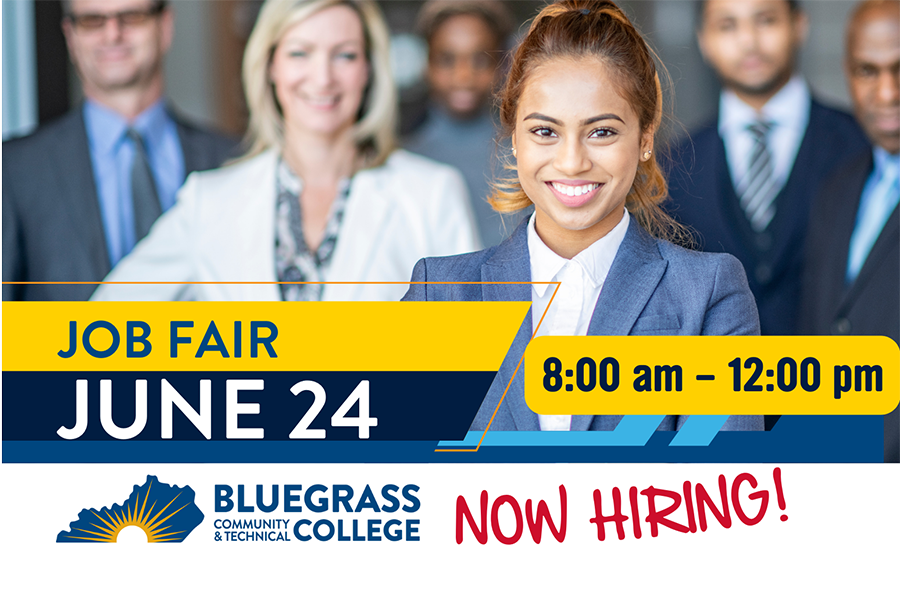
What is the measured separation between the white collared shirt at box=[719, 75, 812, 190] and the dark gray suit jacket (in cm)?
15

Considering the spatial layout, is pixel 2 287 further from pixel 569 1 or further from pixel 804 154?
pixel 804 154

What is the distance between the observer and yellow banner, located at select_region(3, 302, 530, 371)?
201cm

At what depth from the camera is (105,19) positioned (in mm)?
2570

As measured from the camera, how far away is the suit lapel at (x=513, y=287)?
178cm

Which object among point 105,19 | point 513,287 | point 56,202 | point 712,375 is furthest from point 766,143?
point 56,202

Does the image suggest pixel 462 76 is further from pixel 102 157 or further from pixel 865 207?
pixel 865 207

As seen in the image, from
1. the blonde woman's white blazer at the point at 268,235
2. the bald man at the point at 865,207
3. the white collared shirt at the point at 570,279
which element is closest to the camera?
the white collared shirt at the point at 570,279

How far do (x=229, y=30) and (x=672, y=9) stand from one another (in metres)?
1.51

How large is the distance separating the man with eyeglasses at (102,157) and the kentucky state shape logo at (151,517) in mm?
768

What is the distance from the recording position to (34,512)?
210 centimetres

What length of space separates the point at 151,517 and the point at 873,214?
2.31m

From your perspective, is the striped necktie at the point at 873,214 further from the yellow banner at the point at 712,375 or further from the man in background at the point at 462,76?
the man in background at the point at 462,76

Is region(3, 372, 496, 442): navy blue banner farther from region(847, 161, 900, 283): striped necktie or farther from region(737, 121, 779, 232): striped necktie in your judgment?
region(847, 161, 900, 283): striped necktie

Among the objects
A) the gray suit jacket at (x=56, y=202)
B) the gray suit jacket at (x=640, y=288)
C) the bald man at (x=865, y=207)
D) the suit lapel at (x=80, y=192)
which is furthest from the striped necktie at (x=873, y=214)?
the suit lapel at (x=80, y=192)
